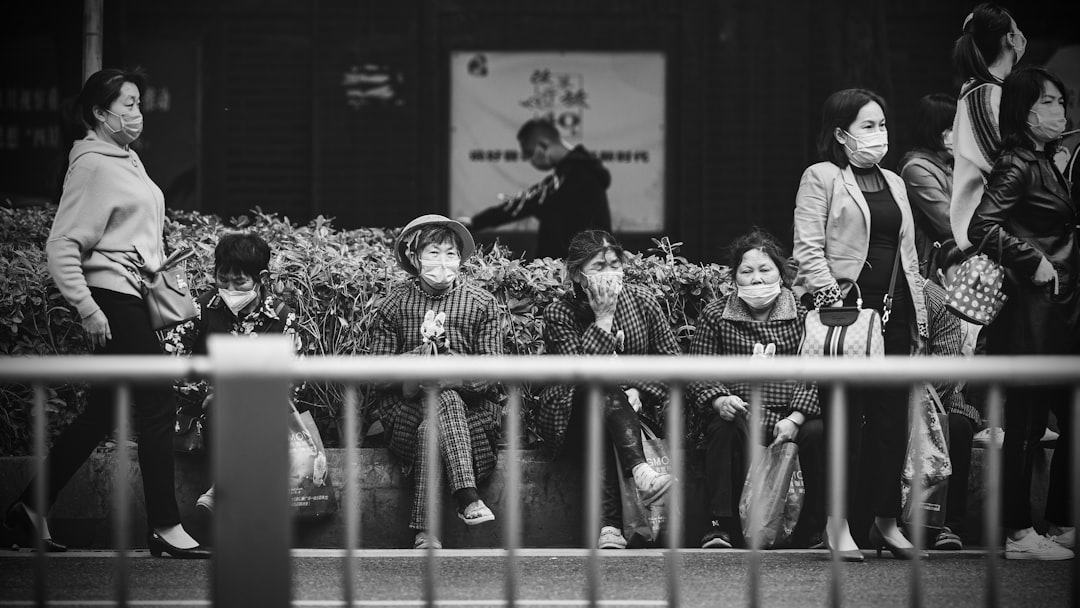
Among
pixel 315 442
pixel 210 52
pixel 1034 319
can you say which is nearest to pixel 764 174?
pixel 210 52

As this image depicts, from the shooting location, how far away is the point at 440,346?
617cm

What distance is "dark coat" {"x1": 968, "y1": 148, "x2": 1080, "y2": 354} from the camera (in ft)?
18.9

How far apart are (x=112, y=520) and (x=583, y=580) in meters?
2.16

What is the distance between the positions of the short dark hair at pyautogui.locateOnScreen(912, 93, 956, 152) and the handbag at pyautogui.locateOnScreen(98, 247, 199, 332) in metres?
3.87

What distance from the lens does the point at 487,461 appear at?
6113 mm

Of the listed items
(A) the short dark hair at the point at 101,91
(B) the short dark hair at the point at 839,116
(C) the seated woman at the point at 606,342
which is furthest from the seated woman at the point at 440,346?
(B) the short dark hair at the point at 839,116

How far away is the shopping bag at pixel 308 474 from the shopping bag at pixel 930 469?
2471mm

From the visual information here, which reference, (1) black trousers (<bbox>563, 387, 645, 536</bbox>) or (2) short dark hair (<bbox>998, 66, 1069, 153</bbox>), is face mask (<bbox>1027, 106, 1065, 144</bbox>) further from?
(1) black trousers (<bbox>563, 387, 645, 536</bbox>)

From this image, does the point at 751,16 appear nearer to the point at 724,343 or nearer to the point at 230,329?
the point at 724,343

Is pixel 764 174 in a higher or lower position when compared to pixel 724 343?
higher

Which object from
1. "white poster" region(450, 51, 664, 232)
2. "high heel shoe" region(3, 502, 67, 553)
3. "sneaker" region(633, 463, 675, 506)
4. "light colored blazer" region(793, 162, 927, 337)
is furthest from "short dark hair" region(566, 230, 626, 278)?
"white poster" region(450, 51, 664, 232)

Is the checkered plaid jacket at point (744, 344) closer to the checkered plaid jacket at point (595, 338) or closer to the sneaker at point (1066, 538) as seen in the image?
the checkered plaid jacket at point (595, 338)

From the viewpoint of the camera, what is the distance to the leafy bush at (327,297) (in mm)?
6465

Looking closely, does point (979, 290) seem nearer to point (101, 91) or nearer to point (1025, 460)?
point (1025, 460)
